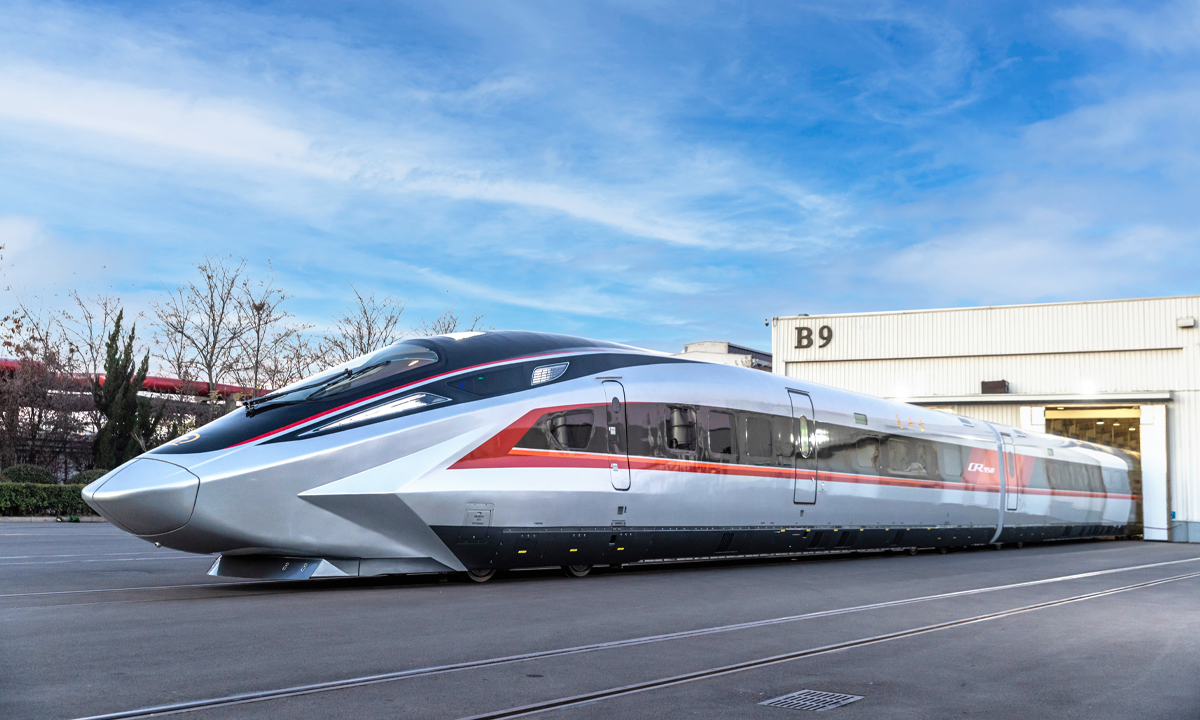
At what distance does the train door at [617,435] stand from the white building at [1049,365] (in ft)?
76.4

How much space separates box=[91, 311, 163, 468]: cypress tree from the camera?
34.4 metres

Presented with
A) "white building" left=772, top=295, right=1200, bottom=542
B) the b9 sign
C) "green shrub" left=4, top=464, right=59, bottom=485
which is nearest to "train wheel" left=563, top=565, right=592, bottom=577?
"green shrub" left=4, top=464, right=59, bottom=485

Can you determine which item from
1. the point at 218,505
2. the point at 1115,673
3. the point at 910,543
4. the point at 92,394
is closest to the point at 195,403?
the point at 92,394

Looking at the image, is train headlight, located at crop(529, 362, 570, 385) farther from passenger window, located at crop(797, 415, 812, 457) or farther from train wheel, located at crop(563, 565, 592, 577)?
passenger window, located at crop(797, 415, 812, 457)

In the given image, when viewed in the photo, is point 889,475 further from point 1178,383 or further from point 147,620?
point 1178,383

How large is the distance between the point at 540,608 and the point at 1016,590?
6.73 meters

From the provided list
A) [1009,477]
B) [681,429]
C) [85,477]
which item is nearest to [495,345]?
[681,429]

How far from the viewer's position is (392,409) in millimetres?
10711

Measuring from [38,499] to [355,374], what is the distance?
21.0m

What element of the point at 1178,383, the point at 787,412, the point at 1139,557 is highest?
the point at 1178,383

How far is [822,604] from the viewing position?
10172mm

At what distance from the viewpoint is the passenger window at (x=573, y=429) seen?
11.9 meters

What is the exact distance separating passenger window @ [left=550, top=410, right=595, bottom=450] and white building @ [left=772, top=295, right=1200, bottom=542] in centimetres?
2396

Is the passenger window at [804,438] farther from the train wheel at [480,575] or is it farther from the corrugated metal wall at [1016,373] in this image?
the corrugated metal wall at [1016,373]
